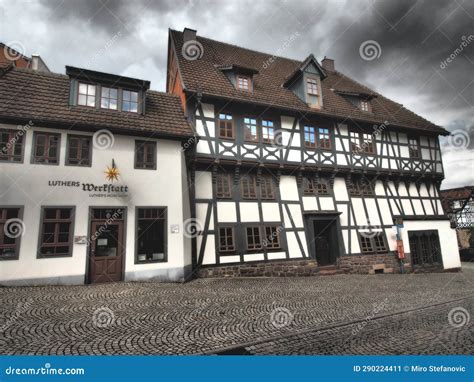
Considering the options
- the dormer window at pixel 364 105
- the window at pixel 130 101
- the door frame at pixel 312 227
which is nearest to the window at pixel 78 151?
the window at pixel 130 101

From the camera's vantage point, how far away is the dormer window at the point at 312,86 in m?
16.1

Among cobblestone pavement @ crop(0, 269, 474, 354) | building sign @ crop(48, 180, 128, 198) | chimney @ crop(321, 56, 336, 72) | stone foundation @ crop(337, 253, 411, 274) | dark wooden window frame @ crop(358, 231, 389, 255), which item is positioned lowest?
cobblestone pavement @ crop(0, 269, 474, 354)

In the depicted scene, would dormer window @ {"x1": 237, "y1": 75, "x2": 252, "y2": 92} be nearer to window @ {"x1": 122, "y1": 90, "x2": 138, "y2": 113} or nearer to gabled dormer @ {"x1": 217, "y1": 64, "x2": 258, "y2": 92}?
gabled dormer @ {"x1": 217, "y1": 64, "x2": 258, "y2": 92}

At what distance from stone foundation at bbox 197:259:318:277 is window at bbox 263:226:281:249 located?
816 mm

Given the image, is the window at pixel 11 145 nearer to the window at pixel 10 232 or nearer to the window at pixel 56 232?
the window at pixel 10 232

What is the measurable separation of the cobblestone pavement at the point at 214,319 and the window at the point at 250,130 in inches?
288

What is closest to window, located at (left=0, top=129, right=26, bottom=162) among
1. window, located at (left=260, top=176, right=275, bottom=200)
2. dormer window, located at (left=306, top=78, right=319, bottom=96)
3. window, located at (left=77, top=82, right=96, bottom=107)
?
window, located at (left=77, top=82, right=96, bottom=107)

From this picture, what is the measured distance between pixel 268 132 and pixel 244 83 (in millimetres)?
2991

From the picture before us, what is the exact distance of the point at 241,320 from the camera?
6.35 metres

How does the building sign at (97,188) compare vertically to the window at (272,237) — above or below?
above

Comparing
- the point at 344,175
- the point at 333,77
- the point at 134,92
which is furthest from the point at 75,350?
the point at 333,77

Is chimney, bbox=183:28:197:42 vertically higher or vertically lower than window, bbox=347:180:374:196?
higher

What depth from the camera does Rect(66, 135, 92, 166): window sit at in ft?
33.9

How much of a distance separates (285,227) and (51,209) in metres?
10.2
